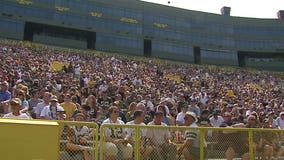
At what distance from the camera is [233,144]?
768 cm

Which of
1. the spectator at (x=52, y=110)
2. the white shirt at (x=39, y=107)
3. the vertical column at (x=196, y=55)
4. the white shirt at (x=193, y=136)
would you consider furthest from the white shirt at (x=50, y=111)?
the vertical column at (x=196, y=55)

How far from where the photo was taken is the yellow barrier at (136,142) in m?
4.92

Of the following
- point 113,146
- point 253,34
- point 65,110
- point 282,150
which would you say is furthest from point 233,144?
point 253,34

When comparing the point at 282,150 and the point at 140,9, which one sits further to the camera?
the point at 140,9

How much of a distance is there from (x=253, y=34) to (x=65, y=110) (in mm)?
57618

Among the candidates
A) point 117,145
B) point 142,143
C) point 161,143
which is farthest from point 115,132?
point 161,143

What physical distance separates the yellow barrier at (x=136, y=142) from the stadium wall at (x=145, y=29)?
139 ft

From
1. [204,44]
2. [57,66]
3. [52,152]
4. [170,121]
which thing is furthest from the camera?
[204,44]

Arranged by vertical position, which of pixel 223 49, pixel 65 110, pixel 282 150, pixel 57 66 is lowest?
pixel 282 150

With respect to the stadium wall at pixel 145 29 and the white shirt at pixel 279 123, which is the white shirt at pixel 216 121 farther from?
the stadium wall at pixel 145 29

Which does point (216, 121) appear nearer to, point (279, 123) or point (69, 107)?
point (279, 123)

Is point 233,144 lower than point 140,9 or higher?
lower

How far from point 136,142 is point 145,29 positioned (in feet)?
165

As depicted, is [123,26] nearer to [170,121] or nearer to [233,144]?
[170,121]
